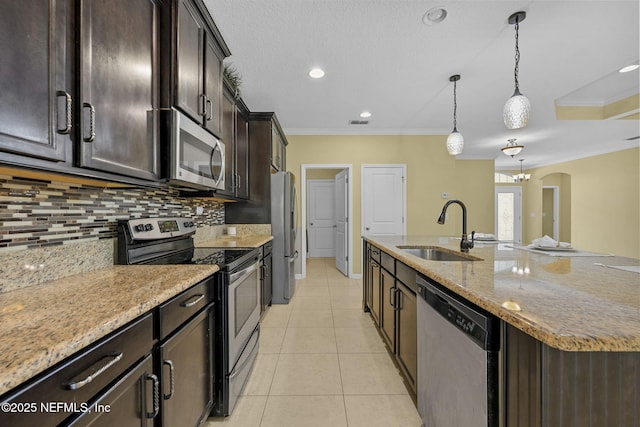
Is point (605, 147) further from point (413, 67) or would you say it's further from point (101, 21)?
point (101, 21)

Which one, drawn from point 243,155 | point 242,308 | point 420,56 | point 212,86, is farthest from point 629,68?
point 242,308

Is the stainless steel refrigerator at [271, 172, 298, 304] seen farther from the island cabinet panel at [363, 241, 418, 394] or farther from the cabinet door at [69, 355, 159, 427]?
the cabinet door at [69, 355, 159, 427]

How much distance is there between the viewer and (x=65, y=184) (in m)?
1.25

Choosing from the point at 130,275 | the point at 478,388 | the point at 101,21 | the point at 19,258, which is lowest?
the point at 478,388

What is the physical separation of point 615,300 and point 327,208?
6158 millimetres

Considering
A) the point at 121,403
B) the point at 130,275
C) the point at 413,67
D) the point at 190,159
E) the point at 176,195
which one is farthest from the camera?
the point at 413,67

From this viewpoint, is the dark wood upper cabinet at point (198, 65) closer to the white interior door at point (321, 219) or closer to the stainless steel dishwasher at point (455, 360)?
the stainless steel dishwasher at point (455, 360)

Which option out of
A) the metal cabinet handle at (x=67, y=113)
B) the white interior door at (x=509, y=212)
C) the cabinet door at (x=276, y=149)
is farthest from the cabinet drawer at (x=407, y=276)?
the white interior door at (x=509, y=212)

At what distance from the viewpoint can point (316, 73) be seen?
2.87 meters

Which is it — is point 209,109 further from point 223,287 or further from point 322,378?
point 322,378

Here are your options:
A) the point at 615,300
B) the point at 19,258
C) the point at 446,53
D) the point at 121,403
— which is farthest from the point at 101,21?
the point at 446,53

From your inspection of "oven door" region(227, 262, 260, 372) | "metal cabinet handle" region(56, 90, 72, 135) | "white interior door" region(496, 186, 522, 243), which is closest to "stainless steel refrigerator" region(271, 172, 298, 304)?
"oven door" region(227, 262, 260, 372)

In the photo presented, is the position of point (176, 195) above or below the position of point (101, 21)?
below

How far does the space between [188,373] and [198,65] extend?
1670 millimetres
